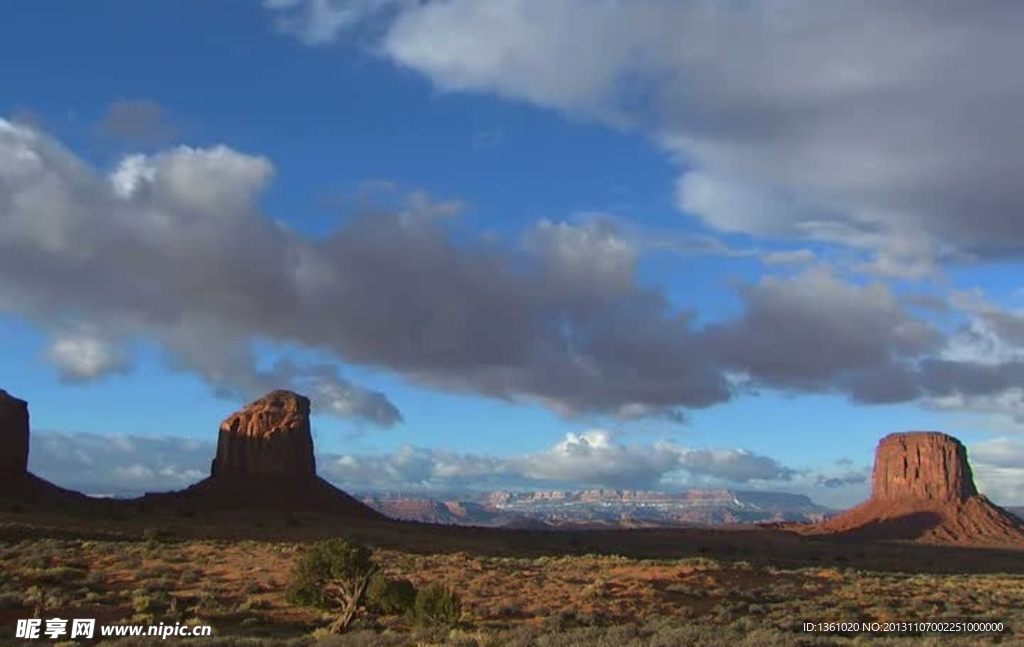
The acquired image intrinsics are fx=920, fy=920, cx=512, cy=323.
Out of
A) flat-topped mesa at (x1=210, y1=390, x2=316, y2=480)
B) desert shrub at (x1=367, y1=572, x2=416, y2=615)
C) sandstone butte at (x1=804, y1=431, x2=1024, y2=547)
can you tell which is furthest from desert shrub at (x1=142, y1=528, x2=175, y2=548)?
sandstone butte at (x1=804, y1=431, x2=1024, y2=547)

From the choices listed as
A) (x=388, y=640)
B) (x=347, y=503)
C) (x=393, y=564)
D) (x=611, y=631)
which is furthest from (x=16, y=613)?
(x=347, y=503)

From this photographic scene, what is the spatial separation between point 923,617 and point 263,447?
8107cm

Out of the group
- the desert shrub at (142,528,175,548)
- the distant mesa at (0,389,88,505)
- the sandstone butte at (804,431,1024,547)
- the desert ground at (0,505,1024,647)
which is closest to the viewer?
the desert ground at (0,505,1024,647)

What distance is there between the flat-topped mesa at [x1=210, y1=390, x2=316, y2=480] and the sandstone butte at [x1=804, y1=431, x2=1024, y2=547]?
74855 millimetres

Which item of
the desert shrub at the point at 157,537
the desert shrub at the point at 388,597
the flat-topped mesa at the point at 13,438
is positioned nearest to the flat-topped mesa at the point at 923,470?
the desert shrub at the point at 157,537

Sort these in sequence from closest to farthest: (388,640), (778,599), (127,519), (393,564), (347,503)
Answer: (388,640) → (778,599) → (393,564) → (127,519) → (347,503)

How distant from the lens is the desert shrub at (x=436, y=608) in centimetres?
2781

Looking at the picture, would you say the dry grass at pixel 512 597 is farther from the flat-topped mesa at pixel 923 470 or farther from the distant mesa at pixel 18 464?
the flat-topped mesa at pixel 923 470

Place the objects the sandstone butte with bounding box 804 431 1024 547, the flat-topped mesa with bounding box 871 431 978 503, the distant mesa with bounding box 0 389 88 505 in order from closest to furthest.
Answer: the distant mesa with bounding box 0 389 88 505 < the sandstone butte with bounding box 804 431 1024 547 < the flat-topped mesa with bounding box 871 431 978 503

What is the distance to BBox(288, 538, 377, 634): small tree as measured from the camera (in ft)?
98.4

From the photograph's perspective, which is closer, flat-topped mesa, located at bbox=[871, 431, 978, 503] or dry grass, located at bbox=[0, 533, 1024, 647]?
dry grass, located at bbox=[0, 533, 1024, 647]

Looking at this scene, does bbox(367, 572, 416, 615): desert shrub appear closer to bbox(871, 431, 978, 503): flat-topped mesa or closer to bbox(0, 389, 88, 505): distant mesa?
bbox(0, 389, 88, 505): distant mesa

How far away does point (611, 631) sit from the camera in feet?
79.9

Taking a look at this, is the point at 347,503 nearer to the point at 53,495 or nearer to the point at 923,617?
the point at 53,495
